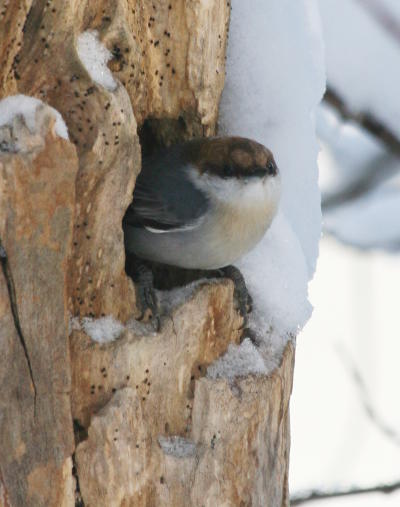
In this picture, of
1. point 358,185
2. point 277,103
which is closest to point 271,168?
point 277,103

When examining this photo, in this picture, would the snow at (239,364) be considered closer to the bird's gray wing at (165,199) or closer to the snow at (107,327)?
the snow at (107,327)

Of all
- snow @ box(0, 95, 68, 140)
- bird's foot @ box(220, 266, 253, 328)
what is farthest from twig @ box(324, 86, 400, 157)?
snow @ box(0, 95, 68, 140)

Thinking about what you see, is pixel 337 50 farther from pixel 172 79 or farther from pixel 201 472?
pixel 201 472

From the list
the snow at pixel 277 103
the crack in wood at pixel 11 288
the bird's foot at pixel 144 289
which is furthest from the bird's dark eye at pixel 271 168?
the crack in wood at pixel 11 288

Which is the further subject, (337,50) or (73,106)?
(337,50)

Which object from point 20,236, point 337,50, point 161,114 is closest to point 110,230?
point 20,236

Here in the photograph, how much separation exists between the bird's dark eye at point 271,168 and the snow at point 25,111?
2.05 ft

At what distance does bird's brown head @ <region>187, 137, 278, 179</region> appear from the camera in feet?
8.26

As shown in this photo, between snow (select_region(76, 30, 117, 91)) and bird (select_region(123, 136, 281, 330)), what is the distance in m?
0.41

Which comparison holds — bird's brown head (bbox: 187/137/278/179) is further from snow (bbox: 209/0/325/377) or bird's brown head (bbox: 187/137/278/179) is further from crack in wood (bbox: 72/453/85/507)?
crack in wood (bbox: 72/453/85/507)

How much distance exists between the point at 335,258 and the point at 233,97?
2197 mm

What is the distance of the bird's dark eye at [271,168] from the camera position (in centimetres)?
255

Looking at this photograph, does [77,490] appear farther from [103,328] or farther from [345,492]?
[345,492]

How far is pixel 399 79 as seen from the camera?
10.3ft
